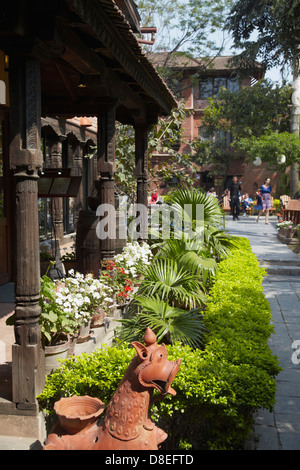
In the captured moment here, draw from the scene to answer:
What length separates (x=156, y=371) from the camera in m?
2.99

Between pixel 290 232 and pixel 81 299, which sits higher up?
pixel 81 299

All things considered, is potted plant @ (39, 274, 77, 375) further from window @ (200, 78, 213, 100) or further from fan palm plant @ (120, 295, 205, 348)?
window @ (200, 78, 213, 100)

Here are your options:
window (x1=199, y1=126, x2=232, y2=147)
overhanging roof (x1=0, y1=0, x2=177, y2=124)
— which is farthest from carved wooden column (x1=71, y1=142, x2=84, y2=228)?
window (x1=199, y1=126, x2=232, y2=147)

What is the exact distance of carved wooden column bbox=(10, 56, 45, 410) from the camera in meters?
3.81

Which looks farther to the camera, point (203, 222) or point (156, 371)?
point (203, 222)

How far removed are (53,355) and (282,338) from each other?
12.4ft

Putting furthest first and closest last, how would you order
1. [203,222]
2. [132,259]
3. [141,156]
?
[141,156], [203,222], [132,259]

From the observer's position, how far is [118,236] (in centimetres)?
988

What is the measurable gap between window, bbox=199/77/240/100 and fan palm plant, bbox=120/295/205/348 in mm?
35012

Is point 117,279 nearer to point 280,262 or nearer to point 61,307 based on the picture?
point 61,307

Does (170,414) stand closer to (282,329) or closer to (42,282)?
(42,282)

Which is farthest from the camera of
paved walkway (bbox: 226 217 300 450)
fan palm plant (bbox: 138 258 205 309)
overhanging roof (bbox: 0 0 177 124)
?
fan palm plant (bbox: 138 258 205 309)

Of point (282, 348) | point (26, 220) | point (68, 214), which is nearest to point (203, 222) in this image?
point (282, 348)

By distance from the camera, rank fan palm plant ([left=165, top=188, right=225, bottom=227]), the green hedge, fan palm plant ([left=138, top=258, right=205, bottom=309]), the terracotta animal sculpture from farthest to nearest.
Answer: fan palm plant ([left=165, top=188, right=225, bottom=227]) < fan palm plant ([left=138, top=258, right=205, bottom=309]) < the green hedge < the terracotta animal sculpture
